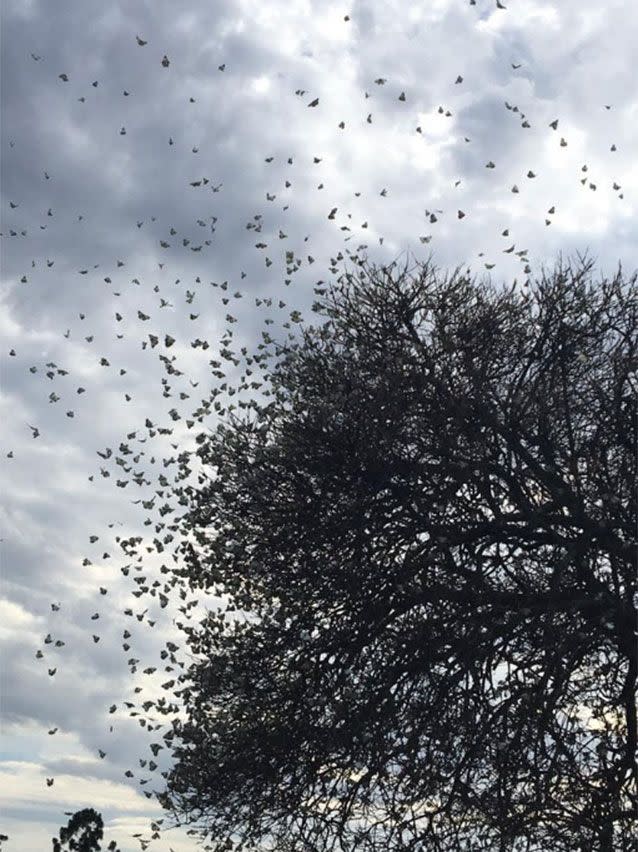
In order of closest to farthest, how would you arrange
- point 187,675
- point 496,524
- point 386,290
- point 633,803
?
point 633,803 → point 496,524 → point 187,675 → point 386,290

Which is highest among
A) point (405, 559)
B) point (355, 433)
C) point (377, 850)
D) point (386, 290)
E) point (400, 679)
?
point (386, 290)

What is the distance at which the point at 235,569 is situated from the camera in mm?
20078

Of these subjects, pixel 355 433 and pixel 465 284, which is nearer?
pixel 355 433

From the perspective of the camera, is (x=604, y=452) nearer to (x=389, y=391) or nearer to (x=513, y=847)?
(x=389, y=391)

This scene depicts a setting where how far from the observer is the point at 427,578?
17594mm

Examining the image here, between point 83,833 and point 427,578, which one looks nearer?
point 427,578

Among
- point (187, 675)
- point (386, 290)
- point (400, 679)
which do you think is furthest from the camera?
point (386, 290)

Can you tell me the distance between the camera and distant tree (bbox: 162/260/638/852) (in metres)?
16.1

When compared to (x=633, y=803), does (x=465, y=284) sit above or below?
above

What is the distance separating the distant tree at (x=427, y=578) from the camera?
16125 mm

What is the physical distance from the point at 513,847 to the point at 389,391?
7.78m

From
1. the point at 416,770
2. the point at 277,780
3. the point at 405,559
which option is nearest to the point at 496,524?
the point at 405,559

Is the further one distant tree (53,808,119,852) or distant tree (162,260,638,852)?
distant tree (53,808,119,852)

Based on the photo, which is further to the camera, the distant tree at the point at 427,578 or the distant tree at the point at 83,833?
the distant tree at the point at 83,833
